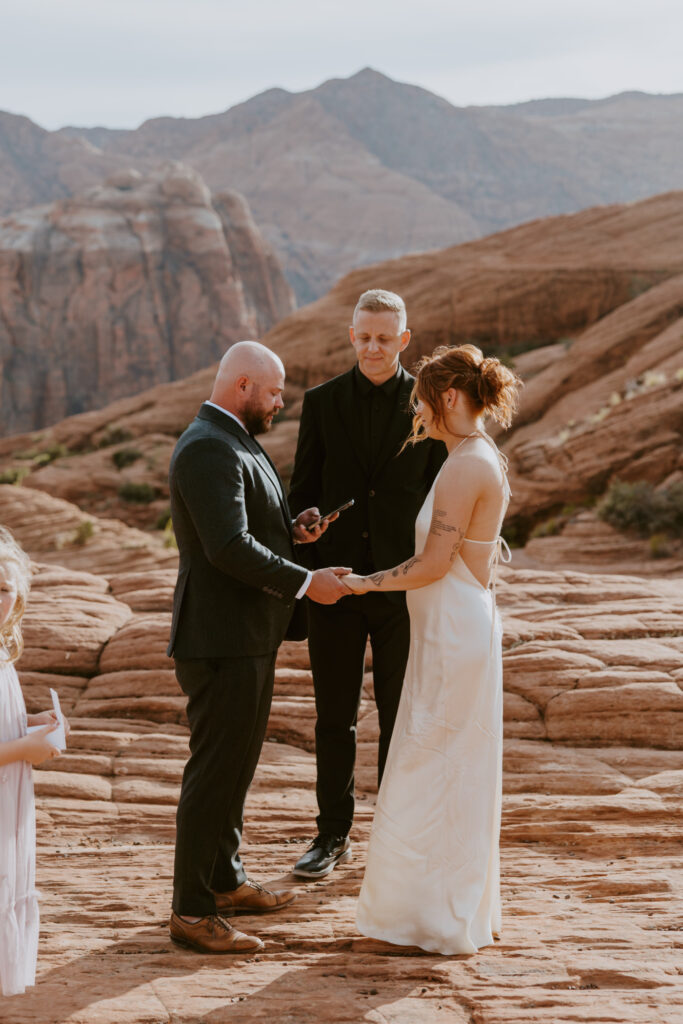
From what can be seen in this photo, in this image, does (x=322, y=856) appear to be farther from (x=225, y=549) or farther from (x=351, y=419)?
(x=351, y=419)

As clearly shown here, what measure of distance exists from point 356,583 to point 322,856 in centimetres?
159

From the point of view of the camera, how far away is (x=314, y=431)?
4988 mm

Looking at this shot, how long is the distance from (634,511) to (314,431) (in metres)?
10.2

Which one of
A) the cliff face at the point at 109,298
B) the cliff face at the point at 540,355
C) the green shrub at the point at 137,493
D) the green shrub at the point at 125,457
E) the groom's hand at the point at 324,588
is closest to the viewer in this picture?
the groom's hand at the point at 324,588

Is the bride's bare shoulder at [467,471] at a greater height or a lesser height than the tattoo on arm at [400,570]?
greater

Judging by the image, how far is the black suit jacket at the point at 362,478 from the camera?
15.9ft

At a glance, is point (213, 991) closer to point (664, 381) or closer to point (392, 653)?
point (392, 653)

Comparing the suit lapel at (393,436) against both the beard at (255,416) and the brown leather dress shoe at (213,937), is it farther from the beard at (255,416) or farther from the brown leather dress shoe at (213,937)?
the brown leather dress shoe at (213,937)

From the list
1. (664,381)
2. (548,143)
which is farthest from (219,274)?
(548,143)

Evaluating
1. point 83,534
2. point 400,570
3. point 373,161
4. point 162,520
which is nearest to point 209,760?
point 400,570

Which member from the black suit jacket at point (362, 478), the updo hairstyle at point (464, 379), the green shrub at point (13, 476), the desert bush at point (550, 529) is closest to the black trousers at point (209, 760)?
the black suit jacket at point (362, 478)

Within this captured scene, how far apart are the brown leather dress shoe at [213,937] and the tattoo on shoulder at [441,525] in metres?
1.80

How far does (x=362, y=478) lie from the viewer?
4902 mm

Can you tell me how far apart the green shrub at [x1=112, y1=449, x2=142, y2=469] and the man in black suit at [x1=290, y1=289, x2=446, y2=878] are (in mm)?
21901
